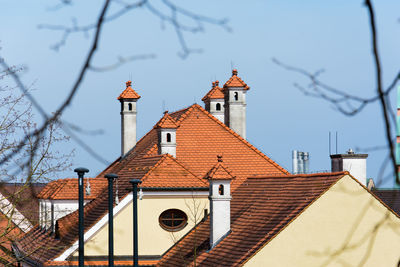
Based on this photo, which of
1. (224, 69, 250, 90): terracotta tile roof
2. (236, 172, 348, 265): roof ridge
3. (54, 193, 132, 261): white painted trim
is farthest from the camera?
(224, 69, 250, 90): terracotta tile roof

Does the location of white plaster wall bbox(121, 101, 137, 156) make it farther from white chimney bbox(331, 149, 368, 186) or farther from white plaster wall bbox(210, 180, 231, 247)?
white plaster wall bbox(210, 180, 231, 247)

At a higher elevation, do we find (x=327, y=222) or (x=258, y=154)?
(x=258, y=154)

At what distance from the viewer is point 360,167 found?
32.6 m

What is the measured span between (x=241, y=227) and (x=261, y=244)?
388cm

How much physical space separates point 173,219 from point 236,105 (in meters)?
9.97

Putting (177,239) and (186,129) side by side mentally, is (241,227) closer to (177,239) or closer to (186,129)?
(177,239)

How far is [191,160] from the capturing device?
37.8 meters

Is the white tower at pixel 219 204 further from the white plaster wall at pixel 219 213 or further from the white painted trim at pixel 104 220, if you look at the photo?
the white painted trim at pixel 104 220

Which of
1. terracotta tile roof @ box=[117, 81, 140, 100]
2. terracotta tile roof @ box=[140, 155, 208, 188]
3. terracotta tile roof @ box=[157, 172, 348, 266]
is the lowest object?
terracotta tile roof @ box=[157, 172, 348, 266]

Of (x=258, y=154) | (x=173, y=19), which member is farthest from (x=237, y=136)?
(x=173, y=19)

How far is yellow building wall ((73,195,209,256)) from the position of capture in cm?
3166

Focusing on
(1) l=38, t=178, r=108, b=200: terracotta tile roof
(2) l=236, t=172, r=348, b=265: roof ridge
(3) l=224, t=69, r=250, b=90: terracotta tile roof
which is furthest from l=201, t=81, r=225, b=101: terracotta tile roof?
(2) l=236, t=172, r=348, b=265: roof ridge

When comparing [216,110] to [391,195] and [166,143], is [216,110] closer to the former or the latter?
[166,143]

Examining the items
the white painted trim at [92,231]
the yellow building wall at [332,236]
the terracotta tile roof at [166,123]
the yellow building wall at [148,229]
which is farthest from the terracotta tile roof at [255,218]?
the terracotta tile roof at [166,123]
